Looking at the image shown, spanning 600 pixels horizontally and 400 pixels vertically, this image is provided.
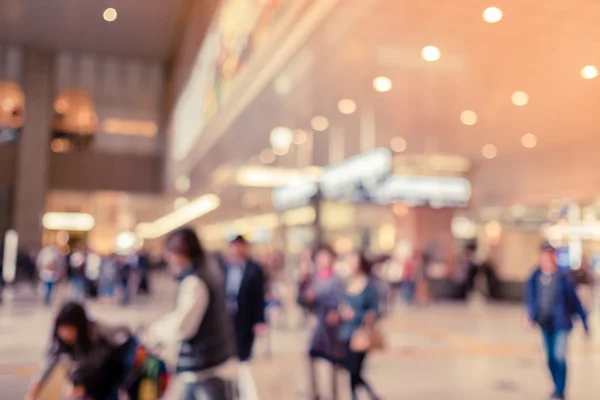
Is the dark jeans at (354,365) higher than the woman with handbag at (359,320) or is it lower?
lower

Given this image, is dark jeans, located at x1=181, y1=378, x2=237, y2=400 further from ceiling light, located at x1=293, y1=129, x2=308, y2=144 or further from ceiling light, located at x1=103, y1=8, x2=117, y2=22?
ceiling light, located at x1=293, y1=129, x2=308, y2=144

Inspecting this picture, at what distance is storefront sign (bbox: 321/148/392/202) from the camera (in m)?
11.2

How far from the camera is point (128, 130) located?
2662cm

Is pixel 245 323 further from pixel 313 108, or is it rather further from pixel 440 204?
pixel 440 204

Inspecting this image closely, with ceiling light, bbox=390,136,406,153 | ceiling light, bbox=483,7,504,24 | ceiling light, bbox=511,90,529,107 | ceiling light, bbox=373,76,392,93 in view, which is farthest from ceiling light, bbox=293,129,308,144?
ceiling light, bbox=483,7,504,24

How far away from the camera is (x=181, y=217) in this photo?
23156mm

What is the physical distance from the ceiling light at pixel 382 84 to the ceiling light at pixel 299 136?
350 cm

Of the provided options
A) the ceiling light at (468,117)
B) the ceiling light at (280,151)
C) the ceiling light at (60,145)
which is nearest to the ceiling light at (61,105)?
the ceiling light at (60,145)

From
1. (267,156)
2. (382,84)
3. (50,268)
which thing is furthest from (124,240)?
(382,84)

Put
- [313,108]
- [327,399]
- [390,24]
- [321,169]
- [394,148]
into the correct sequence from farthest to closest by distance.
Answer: [321,169], [394,148], [313,108], [390,24], [327,399]

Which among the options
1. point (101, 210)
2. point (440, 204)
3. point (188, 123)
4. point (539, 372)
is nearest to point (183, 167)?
point (188, 123)

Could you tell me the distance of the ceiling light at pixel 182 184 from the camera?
20266 mm

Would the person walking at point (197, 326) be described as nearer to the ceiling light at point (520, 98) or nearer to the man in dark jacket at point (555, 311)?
the man in dark jacket at point (555, 311)

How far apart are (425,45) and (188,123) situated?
41.4 ft
